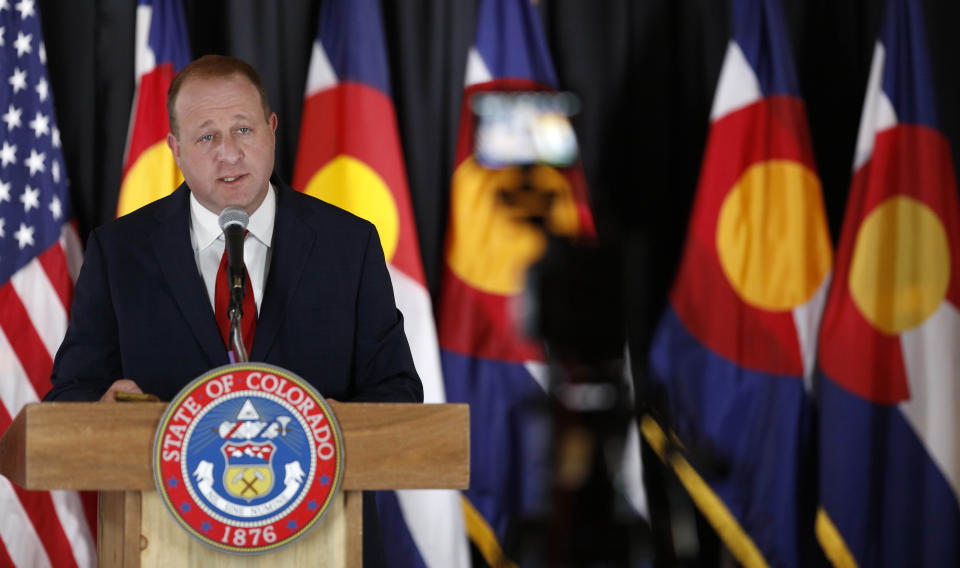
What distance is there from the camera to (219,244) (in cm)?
204

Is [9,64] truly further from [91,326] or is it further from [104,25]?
[91,326]

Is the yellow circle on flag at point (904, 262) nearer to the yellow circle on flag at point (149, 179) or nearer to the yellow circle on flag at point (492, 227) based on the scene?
the yellow circle on flag at point (492, 227)

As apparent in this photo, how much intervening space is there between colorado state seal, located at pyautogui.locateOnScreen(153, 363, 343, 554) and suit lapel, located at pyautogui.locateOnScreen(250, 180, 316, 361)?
44 centimetres

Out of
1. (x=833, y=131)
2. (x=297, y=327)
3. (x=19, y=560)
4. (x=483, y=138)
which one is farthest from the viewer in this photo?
(x=833, y=131)

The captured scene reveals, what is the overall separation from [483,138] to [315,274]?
6.92ft

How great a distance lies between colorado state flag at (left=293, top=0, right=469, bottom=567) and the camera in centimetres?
396

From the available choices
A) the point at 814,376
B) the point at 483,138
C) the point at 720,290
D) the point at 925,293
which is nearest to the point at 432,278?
the point at 483,138

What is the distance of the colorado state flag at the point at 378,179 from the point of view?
396 centimetres

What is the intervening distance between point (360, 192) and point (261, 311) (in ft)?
6.80

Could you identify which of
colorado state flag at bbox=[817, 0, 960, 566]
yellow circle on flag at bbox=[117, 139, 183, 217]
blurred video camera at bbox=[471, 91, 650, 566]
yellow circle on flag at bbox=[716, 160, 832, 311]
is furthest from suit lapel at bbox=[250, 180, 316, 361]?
colorado state flag at bbox=[817, 0, 960, 566]

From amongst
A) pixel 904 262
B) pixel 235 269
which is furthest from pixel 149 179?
pixel 904 262

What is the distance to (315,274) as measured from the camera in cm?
204

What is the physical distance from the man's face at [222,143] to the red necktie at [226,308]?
0.14 metres

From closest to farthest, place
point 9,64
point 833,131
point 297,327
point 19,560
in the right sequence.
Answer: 1. point 297,327
2. point 19,560
3. point 9,64
4. point 833,131
